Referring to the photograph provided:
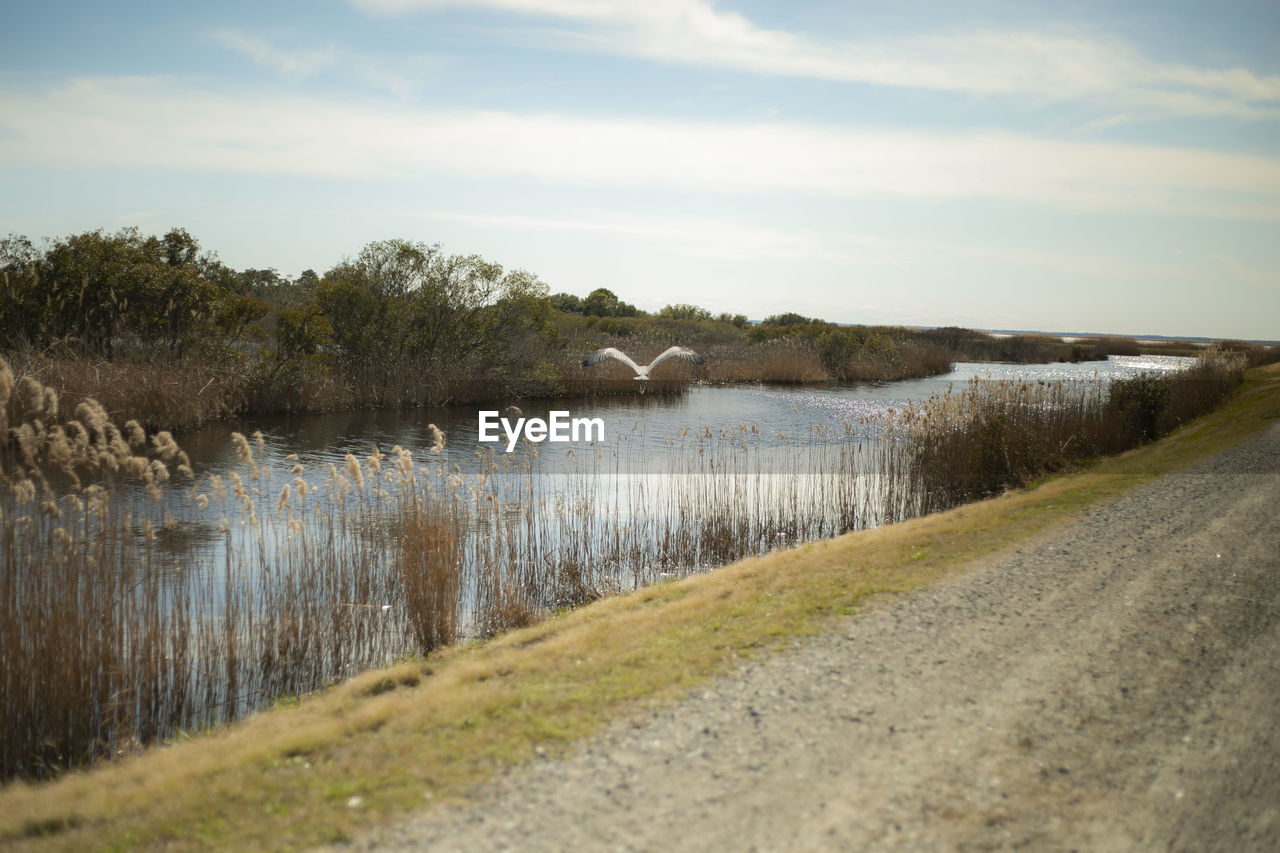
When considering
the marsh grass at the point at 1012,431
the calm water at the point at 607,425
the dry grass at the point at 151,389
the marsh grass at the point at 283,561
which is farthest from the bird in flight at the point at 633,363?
the marsh grass at the point at 283,561

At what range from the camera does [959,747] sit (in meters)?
4.50

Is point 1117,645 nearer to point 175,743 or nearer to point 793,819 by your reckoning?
point 793,819

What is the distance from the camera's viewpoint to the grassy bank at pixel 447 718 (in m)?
4.04

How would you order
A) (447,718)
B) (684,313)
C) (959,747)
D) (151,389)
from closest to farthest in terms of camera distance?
(959,747) < (447,718) < (151,389) < (684,313)

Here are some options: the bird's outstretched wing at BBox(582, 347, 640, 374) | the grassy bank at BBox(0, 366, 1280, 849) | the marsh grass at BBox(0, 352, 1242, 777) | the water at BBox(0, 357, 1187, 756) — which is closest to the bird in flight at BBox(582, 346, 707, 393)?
the bird's outstretched wing at BBox(582, 347, 640, 374)

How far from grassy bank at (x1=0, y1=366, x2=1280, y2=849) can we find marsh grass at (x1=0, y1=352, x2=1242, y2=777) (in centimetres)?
72

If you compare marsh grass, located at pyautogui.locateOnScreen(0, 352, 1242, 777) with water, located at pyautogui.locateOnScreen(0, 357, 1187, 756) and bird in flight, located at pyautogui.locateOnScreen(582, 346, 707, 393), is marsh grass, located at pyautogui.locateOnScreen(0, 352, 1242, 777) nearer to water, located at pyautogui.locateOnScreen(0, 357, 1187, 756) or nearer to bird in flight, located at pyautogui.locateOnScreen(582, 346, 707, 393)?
water, located at pyautogui.locateOnScreen(0, 357, 1187, 756)

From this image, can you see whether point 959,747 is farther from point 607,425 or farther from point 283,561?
point 607,425

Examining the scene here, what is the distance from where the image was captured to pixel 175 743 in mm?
5715

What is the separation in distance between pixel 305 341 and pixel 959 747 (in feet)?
79.9

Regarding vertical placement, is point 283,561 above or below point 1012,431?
below

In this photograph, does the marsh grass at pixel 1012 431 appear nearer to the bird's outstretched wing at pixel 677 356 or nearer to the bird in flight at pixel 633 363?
the bird in flight at pixel 633 363

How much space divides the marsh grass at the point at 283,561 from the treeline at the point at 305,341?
5.38 meters

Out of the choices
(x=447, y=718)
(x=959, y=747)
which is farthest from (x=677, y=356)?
(x=959, y=747)
